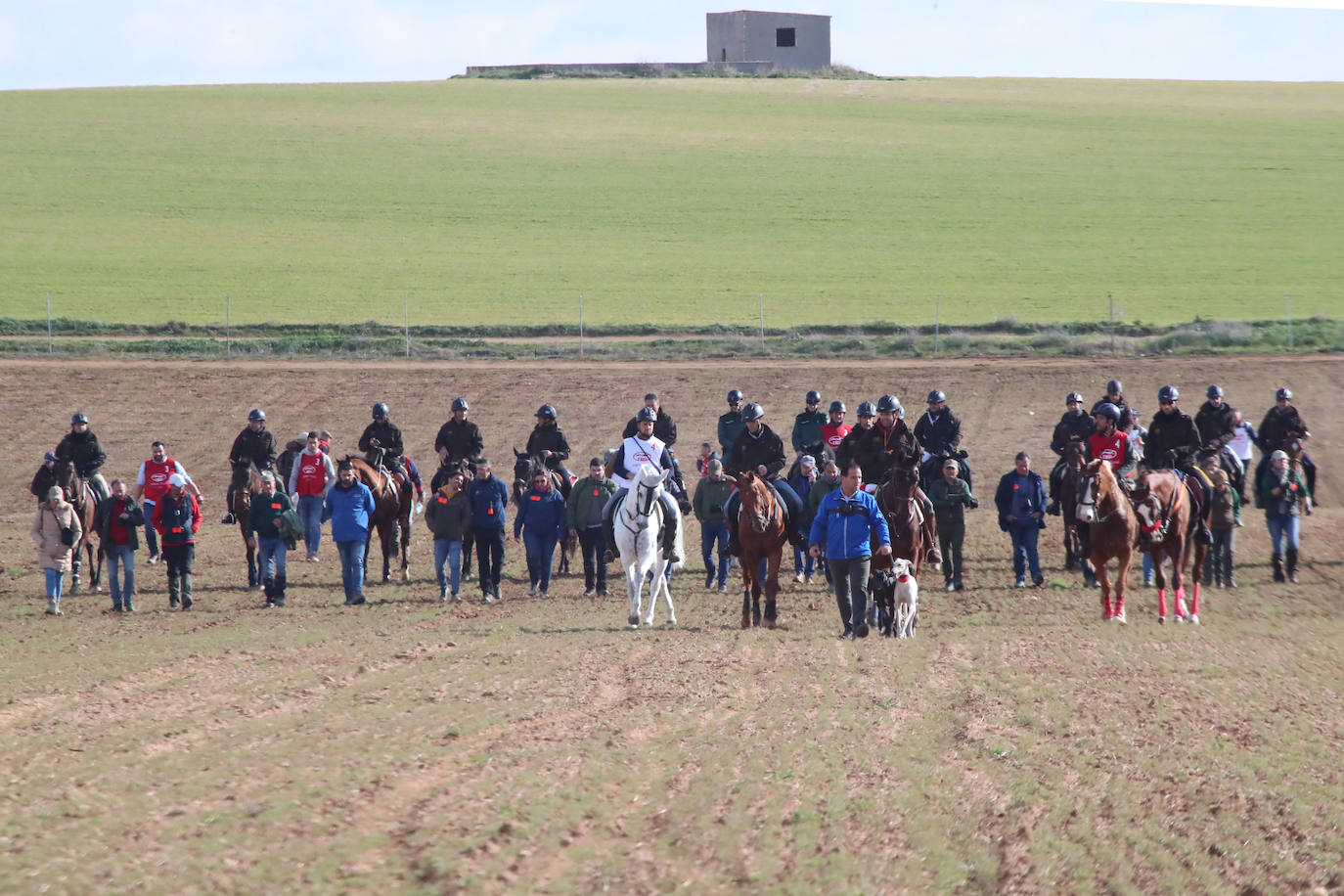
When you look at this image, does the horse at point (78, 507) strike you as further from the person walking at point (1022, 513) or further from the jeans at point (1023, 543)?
the jeans at point (1023, 543)

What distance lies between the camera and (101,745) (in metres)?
9.48

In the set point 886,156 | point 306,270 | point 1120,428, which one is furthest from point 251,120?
point 1120,428

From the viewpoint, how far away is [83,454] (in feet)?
64.8

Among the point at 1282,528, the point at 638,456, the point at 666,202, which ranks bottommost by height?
the point at 1282,528

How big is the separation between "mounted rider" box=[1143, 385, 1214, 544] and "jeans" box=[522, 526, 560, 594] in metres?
7.43

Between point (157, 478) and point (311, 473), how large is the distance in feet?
6.58

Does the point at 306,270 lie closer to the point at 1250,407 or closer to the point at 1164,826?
the point at 1250,407

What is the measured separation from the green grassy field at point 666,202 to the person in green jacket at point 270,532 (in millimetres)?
23949

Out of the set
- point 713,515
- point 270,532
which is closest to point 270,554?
point 270,532

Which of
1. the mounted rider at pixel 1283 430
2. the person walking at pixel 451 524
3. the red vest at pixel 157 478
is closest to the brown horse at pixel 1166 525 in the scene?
the mounted rider at pixel 1283 430

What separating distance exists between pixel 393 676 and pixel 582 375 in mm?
23799

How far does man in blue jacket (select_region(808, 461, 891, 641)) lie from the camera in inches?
564

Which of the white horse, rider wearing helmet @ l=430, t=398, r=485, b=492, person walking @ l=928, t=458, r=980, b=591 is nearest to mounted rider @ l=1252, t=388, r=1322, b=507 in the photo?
person walking @ l=928, t=458, r=980, b=591

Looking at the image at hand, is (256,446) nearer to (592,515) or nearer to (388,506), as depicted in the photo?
(388,506)
